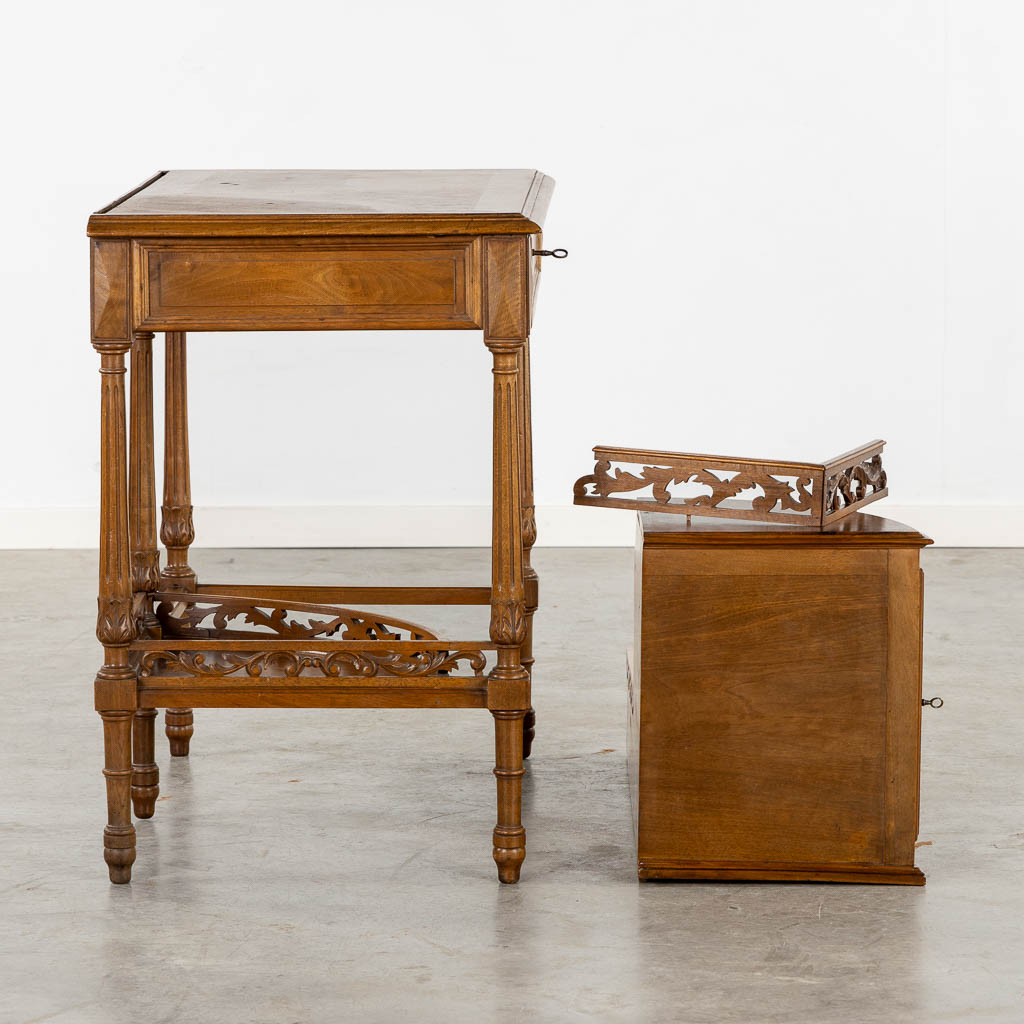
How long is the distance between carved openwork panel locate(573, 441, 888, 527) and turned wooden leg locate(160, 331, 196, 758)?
1025 mm

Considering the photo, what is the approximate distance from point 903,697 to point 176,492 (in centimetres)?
172

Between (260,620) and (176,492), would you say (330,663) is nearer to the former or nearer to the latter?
(260,620)

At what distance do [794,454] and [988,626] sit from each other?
1.53 meters

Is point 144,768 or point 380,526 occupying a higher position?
point 380,526

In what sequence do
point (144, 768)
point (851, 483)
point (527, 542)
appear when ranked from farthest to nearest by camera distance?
point (527, 542), point (144, 768), point (851, 483)

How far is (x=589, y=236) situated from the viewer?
20.3ft

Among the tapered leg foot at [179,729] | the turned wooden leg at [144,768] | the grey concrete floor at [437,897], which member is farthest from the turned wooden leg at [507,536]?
the tapered leg foot at [179,729]

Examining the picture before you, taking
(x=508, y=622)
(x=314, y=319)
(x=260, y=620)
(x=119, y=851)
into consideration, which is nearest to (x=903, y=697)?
(x=508, y=622)

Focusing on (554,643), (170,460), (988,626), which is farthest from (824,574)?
(988,626)

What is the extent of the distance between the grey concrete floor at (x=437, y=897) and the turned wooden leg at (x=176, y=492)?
0.43 metres

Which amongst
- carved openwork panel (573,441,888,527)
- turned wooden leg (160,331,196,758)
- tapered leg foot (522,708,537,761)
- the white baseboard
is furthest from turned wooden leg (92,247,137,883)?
the white baseboard

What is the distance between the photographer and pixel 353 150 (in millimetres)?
6164

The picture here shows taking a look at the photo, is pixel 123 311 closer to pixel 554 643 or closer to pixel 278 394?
pixel 554 643

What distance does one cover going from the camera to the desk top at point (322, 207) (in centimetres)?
266
